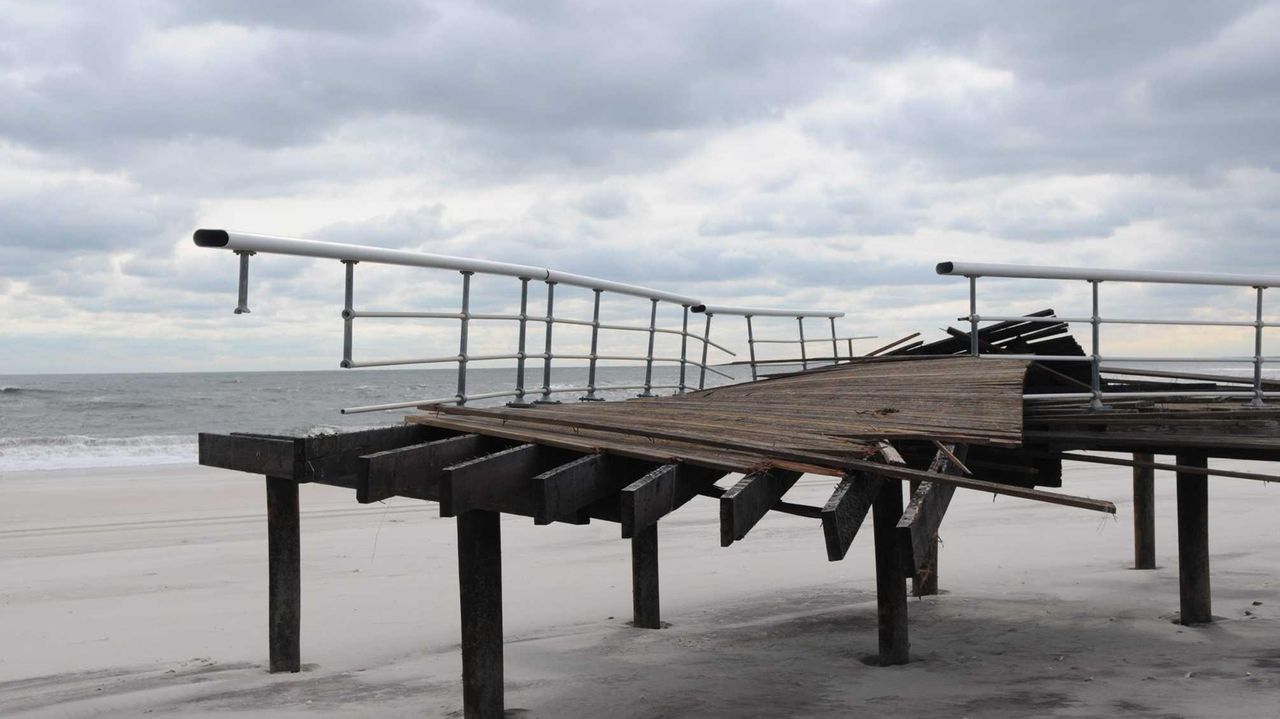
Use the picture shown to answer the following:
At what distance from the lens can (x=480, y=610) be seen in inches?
226

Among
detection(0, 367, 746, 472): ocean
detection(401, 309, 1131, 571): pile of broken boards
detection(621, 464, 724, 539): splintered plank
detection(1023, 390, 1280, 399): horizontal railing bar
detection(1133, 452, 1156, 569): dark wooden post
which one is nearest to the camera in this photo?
detection(621, 464, 724, 539): splintered plank

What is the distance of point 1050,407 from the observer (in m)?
7.94

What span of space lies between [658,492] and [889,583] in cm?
240

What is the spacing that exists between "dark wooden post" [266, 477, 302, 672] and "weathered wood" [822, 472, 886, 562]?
3776 mm

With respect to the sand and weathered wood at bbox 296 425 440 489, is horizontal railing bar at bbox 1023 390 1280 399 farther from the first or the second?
weathered wood at bbox 296 425 440 489

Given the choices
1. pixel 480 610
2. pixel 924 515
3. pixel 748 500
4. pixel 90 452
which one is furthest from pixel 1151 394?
pixel 90 452

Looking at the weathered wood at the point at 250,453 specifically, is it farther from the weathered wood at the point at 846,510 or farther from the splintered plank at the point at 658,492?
the weathered wood at the point at 846,510

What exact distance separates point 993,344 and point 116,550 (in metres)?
10.6

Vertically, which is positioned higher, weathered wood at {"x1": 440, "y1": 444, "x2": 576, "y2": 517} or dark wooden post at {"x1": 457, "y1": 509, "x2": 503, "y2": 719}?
weathered wood at {"x1": 440, "y1": 444, "x2": 576, "y2": 517}

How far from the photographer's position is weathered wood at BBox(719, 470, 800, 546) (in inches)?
180

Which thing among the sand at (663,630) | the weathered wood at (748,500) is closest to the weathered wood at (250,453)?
the sand at (663,630)

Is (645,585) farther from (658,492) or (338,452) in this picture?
(658,492)

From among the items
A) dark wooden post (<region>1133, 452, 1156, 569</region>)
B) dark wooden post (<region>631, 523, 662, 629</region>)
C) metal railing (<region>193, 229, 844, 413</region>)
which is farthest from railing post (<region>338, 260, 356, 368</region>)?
dark wooden post (<region>1133, 452, 1156, 569</region>)

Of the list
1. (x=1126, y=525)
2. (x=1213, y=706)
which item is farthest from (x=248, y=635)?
(x=1126, y=525)
